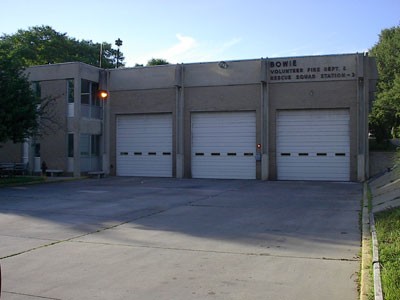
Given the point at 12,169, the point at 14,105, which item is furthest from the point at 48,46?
the point at 14,105

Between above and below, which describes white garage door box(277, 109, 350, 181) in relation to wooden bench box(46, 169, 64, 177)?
above

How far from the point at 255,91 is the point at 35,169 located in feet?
46.2

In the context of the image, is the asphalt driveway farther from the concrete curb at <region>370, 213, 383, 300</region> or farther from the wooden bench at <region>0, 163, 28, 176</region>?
the wooden bench at <region>0, 163, 28, 176</region>

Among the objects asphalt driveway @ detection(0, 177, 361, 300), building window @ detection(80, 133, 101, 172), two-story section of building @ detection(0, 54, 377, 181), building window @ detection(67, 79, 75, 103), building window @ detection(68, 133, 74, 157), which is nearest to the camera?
asphalt driveway @ detection(0, 177, 361, 300)

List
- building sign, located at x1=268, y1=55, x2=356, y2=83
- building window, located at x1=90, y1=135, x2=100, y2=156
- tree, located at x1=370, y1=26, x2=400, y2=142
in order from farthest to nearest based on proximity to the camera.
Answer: tree, located at x1=370, y1=26, x2=400, y2=142 → building window, located at x1=90, y1=135, x2=100, y2=156 → building sign, located at x1=268, y1=55, x2=356, y2=83

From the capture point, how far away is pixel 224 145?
26625mm

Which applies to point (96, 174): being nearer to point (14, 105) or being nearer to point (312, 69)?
point (14, 105)

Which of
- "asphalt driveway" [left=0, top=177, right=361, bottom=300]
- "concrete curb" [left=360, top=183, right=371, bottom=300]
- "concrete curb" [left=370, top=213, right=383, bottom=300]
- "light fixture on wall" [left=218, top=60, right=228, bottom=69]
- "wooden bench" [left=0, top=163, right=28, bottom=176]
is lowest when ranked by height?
"asphalt driveway" [left=0, top=177, right=361, bottom=300]

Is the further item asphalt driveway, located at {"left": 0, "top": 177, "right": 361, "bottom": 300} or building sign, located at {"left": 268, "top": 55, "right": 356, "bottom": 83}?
building sign, located at {"left": 268, "top": 55, "right": 356, "bottom": 83}

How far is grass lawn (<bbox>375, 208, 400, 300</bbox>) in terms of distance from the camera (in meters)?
5.32

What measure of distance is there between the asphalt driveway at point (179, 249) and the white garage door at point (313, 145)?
9.65 meters

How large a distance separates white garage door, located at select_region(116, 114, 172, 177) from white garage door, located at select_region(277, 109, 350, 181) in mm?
6740

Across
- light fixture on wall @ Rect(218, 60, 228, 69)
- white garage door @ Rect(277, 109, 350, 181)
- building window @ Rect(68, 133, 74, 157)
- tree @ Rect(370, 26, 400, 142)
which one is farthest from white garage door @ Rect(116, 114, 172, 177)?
tree @ Rect(370, 26, 400, 142)

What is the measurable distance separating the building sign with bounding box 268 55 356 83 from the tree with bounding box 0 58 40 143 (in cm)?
1269
